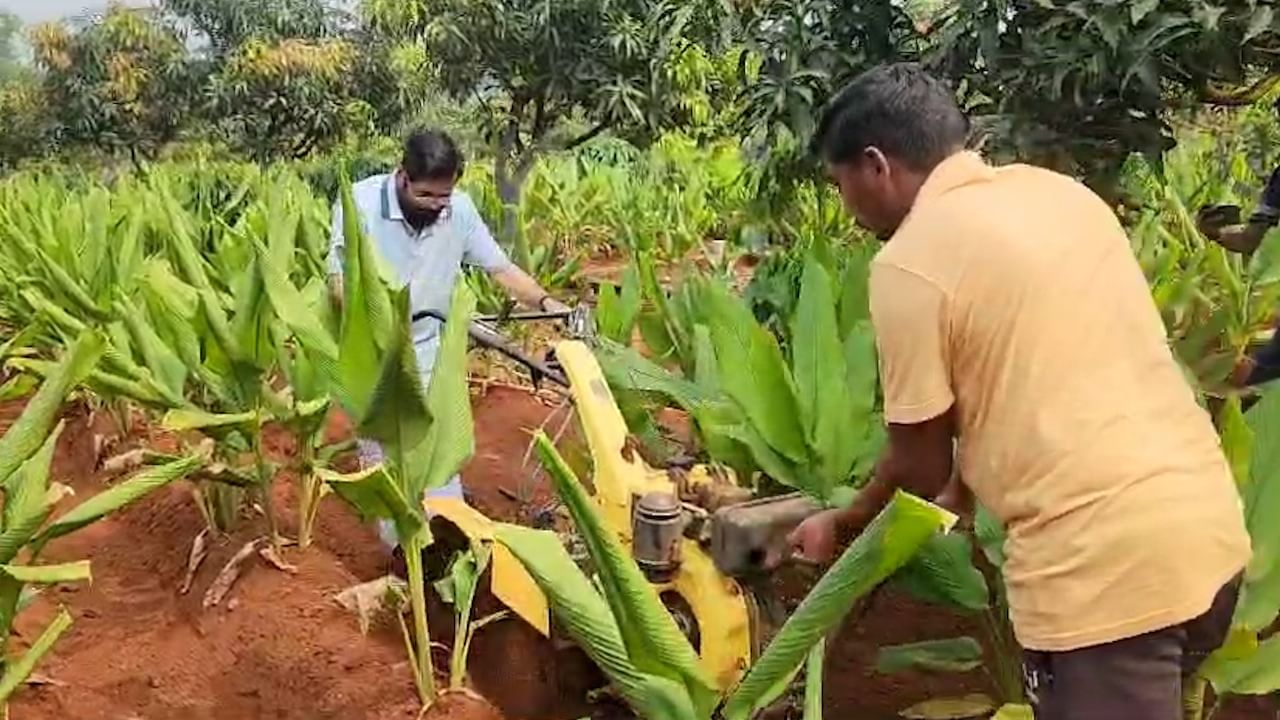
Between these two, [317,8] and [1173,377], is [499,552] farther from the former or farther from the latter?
[317,8]

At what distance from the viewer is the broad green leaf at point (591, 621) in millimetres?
1811

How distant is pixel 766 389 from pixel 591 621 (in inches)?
34.1

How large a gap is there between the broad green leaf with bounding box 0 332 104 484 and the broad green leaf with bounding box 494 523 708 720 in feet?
2.84

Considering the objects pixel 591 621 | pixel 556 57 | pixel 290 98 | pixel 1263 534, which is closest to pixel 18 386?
pixel 591 621

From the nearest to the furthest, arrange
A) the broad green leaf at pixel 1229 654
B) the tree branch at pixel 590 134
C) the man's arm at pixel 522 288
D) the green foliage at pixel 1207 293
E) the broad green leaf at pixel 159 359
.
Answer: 1. the broad green leaf at pixel 1229 654
2. the green foliage at pixel 1207 293
3. the broad green leaf at pixel 159 359
4. the man's arm at pixel 522 288
5. the tree branch at pixel 590 134

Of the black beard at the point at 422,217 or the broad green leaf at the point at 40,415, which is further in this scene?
the black beard at the point at 422,217

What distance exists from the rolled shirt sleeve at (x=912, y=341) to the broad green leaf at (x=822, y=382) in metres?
0.78

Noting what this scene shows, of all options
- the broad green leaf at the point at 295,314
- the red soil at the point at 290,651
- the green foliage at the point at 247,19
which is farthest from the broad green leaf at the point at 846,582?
the green foliage at the point at 247,19

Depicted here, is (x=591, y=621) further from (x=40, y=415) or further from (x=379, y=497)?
(x=40, y=415)

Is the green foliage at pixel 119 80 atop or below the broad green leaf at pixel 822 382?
below

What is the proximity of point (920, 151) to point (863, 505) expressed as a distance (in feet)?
1.67

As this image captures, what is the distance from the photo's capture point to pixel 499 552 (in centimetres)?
269

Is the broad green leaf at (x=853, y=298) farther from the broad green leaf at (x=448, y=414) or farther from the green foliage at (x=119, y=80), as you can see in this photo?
the green foliage at (x=119, y=80)

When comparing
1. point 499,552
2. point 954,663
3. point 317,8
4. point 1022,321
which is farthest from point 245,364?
point 317,8
